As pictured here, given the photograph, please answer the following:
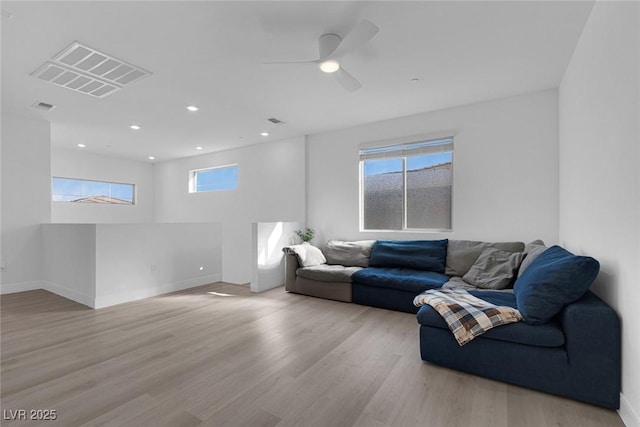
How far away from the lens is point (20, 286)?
4555mm

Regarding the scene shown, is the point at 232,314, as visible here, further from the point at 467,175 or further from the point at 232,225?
the point at 467,175

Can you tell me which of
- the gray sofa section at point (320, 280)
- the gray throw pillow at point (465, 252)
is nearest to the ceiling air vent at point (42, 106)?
the gray sofa section at point (320, 280)

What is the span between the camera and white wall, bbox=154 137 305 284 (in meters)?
5.52

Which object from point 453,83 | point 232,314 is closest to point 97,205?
point 232,314

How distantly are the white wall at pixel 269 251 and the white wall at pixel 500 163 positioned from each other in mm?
1217

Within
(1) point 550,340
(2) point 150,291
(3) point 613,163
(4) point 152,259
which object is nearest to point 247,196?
(4) point 152,259

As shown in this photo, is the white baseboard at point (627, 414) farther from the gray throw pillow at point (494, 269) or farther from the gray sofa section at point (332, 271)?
the gray sofa section at point (332, 271)

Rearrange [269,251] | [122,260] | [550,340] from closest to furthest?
[550,340]
[122,260]
[269,251]

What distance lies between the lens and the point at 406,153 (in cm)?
444

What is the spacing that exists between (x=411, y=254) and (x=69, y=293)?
4834 millimetres

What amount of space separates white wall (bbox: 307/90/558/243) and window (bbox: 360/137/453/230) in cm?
14

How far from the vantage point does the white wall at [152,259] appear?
3.79 meters

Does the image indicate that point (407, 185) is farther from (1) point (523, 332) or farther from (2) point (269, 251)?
(1) point (523, 332)

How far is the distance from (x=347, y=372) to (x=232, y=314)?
180 cm
